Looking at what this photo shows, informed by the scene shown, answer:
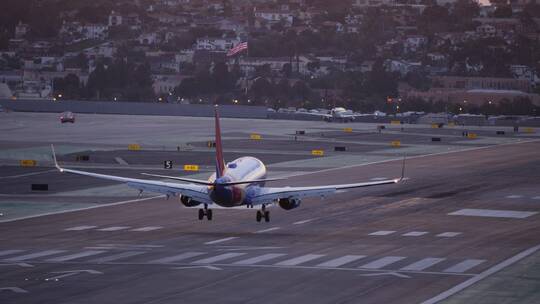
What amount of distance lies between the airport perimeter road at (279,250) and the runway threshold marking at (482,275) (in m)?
0.08

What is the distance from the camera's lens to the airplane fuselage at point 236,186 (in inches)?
2633

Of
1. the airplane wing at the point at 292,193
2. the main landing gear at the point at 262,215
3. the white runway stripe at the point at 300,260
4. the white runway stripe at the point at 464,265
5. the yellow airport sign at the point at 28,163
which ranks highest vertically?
the airplane wing at the point at 292,193

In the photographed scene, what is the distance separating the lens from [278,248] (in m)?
63.9

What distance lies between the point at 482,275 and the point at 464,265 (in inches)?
107

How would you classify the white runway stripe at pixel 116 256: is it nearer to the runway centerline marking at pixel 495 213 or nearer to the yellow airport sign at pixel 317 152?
the runway centerline marking at pixel 495 213

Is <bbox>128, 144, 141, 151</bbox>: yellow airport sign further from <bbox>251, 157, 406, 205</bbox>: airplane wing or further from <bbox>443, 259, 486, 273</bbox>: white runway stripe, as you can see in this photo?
<bbox>443, 259, 486, 273</bbox>: white runway stripe

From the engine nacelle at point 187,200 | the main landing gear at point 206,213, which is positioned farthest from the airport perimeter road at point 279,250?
the engine nacelle at point 187,200

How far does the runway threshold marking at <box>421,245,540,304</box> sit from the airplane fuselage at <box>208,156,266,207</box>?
14.0 meters

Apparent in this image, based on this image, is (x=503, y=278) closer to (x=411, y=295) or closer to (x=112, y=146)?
(x=411, y=295)

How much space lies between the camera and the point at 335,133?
178625mm

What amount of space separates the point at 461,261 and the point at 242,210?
72.2 ft

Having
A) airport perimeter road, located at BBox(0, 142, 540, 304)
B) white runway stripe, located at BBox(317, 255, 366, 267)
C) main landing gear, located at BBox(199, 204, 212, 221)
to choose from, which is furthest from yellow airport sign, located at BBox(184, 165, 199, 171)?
white runway stripe, located at BBox(317, 255, 366, 267)

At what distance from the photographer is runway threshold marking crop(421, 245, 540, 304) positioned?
168 ft

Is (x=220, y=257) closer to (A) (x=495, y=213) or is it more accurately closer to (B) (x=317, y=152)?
(A) (x=495, y=213)
